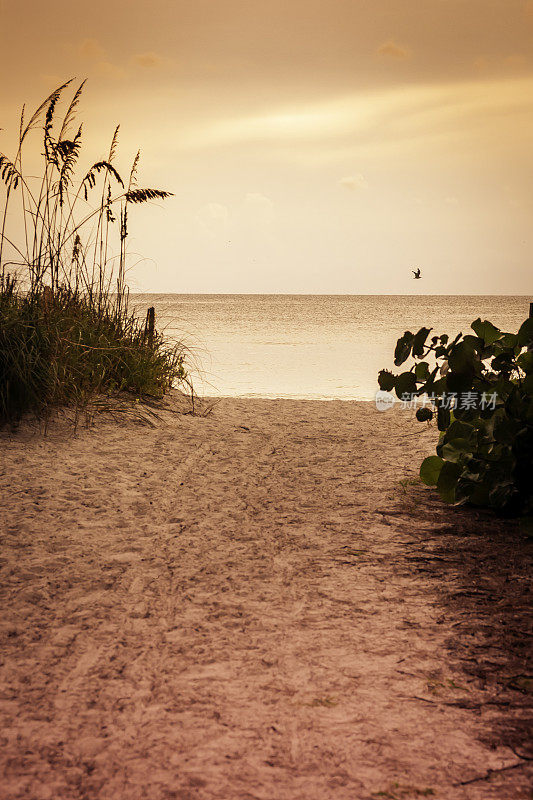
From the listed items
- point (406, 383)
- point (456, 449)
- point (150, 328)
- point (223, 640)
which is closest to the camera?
point (223, 640)

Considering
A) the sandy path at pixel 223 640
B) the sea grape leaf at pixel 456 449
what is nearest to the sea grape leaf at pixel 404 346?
the sea grape leaf at pixel 456 449

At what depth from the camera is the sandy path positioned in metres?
1.44

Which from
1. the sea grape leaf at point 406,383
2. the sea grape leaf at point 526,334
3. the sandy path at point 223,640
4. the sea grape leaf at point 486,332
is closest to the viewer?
the sandy path at point 223,640

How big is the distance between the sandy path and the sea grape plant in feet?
0.91

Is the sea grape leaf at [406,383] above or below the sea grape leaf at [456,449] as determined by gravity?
above

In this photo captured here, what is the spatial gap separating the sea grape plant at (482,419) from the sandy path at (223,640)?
0.28 metres

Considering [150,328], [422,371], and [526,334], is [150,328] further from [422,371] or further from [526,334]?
[526,334]

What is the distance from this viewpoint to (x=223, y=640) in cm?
202

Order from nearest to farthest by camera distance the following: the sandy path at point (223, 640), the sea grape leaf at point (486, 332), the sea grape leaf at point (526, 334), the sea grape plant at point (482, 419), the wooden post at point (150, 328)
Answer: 1. the sandy path at point (223, 640)
2. the sea grape plant at point (482, 419)
3. the sea grape leaf at point (526, 334)
4. the sea grape leaf at point (486, 332)
5. the wooden post at point (150, 328)

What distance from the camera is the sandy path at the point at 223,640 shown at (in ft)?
4.73

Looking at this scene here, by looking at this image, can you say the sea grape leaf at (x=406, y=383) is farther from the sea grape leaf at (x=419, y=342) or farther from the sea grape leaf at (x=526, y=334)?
the sea grape leaf at (x=526, y=334)

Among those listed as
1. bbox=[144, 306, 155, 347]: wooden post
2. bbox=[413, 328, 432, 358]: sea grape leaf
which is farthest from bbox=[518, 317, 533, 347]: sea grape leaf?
bbox=[144, 306, 155, 347]: wooden post

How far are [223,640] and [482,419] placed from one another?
5.31ft

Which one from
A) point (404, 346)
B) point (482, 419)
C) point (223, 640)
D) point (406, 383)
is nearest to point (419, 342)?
point (404, 346)
